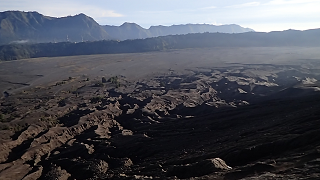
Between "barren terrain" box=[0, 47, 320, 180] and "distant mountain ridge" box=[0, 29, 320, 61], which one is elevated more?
"distant mountain ridge" box=[0, 29, 320, 61]

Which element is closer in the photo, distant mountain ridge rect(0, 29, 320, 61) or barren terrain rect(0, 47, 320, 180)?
barren terrain rect(0, 47, 320, 180)

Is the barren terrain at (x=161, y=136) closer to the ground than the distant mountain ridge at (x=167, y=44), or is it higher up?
closer to the ground

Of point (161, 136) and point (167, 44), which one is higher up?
point (167, 44)

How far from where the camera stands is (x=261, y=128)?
2492 centimetres

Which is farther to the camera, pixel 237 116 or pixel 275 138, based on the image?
pixel 237 116

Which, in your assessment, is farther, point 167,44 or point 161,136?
point 167,44

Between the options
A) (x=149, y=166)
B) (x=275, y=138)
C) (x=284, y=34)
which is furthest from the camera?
(x=284, y=34)

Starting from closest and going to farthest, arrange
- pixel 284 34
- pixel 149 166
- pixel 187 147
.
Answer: pixel 149 166 → pixel 187 147 → pixel 284 34

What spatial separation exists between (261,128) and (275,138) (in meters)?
4.63

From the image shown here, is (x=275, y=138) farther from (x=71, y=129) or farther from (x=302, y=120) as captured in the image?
(x=71, y=129)

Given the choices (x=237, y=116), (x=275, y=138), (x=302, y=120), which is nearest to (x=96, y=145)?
(x=237, y=116)

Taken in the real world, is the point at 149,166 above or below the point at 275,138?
below

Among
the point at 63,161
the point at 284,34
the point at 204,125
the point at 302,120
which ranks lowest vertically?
the point at 63,161

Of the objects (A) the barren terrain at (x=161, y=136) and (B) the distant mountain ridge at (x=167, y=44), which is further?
(B) the distant mountain ridge at (x=167, y=44)
